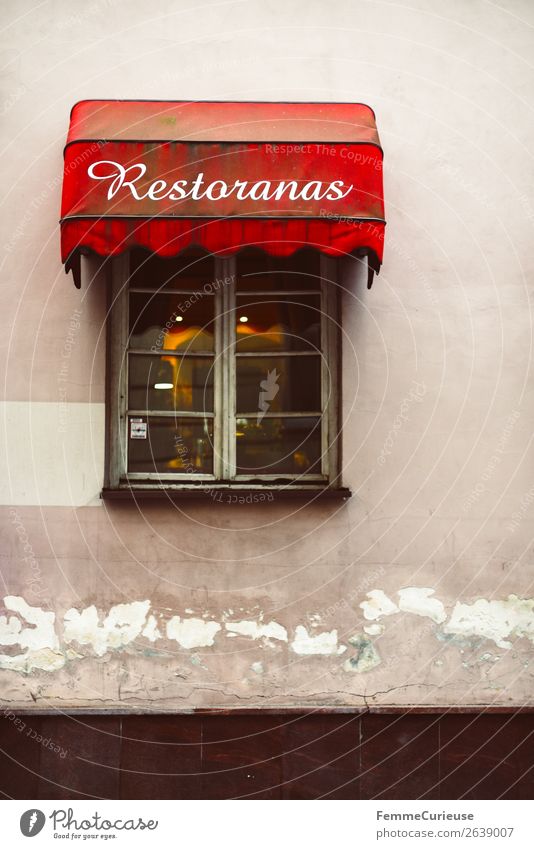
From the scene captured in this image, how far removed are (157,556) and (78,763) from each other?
52.7 inches

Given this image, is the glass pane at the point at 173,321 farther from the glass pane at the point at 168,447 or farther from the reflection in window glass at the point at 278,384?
the glass pane at the point at 168,447

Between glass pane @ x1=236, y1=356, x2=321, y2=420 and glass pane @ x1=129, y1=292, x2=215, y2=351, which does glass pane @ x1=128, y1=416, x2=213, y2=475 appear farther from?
glass pane @ x1=129, y1=292, x2=215, y2=351

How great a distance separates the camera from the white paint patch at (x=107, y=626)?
16.9 feet

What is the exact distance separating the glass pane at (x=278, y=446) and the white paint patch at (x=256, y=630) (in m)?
0.96

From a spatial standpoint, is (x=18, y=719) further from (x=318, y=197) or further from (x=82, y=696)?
(x=318, y=197)

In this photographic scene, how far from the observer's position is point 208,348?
550 cm

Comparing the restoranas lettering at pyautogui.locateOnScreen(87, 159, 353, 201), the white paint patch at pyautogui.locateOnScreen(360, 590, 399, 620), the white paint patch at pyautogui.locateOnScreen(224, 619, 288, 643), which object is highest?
the restoranas lettering at pyautogui.locateOnScreen(87, 159, 353, 201)

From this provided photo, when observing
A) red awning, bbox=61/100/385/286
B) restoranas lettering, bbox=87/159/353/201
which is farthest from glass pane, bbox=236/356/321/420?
restoranas lettering, bbox=87/159/353/201

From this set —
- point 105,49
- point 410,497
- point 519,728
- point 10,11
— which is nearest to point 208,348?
point 410,497

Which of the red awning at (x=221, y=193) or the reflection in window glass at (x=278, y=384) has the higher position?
the red awning at (x=221, y=193)

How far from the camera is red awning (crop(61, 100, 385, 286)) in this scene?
15.5ft

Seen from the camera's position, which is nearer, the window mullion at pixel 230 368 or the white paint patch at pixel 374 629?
the white paint patch at pixel 374 629

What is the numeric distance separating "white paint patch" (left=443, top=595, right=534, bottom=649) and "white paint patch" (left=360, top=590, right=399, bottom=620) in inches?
14.2

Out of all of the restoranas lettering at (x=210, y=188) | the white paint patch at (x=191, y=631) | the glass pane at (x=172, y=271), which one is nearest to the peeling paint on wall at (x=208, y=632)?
the white paint patch at (x=191, y=631)
